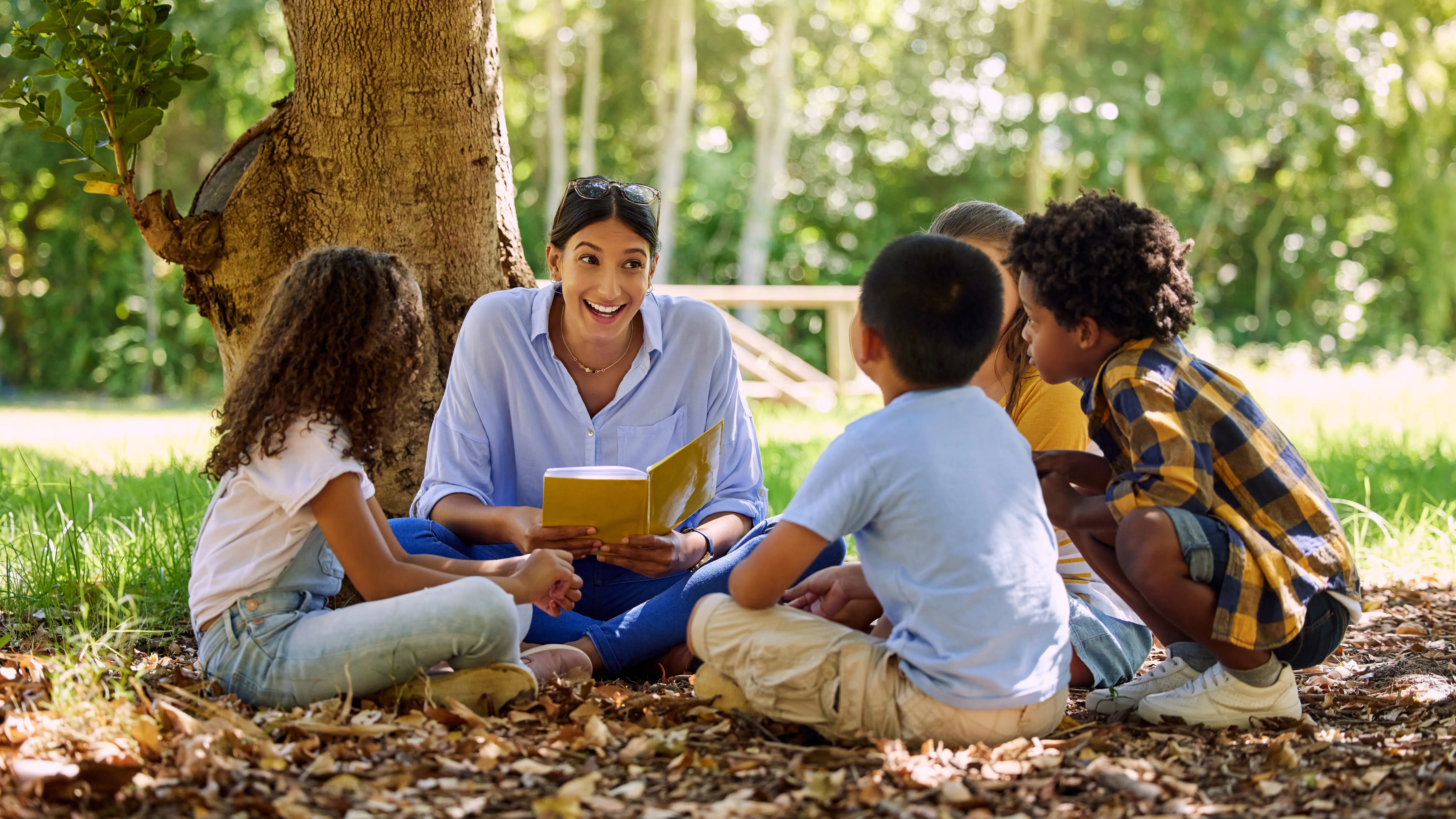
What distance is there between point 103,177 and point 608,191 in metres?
1.61

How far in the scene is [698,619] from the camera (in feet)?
8.18

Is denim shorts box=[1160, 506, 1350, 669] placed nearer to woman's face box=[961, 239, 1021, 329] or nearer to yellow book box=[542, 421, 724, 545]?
woman's face box=[961, 239, 1021, 329]

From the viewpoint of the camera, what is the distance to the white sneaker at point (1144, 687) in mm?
2752

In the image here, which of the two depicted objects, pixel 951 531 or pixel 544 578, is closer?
pixel 951 531

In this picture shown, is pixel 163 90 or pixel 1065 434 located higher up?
pixel 163 90

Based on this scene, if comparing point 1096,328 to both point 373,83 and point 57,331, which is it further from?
point 57,331

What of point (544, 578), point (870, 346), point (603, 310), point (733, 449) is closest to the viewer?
point (870, 346)

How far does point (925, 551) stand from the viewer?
2.28 metres

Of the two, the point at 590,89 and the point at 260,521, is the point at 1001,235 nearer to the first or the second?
the point at 260,521

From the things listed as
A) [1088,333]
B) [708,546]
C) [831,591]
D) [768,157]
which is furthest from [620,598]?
[768,157]

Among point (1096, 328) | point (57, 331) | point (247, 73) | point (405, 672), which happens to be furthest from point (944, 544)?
point (57, 331)

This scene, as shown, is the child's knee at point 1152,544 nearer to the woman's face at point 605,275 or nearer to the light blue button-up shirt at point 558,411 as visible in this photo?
the light blue button-up shirt at point 558,411

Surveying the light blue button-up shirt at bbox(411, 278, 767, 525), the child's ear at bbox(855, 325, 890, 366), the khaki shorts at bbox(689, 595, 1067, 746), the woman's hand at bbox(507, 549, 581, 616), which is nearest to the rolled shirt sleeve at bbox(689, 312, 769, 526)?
the light blue button-up shirt at bbox(411, 278, 767, 525)

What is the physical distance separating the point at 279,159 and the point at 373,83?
0.41m
